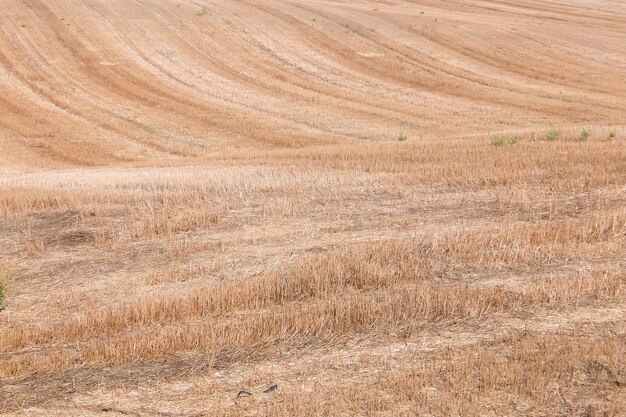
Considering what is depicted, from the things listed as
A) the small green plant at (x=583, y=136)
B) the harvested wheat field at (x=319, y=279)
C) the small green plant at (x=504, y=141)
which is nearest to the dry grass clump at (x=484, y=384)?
the harvested wheat field at (x=319, y=279)

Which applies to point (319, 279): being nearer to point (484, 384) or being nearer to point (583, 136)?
point (484, 384)

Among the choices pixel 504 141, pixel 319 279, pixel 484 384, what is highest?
pixel 484 384

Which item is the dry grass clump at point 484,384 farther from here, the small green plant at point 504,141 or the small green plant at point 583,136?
the small green plant at point 583,136

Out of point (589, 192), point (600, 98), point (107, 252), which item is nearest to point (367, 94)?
point (600, 98)

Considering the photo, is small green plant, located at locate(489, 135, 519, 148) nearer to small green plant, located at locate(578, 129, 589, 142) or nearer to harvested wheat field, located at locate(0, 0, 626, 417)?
harvested wheat field, located at locate(0, 0, 626, 417)

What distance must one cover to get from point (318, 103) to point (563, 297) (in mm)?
23597

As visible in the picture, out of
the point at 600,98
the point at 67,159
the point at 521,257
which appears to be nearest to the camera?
the point at 521,257

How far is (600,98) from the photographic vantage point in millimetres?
29641

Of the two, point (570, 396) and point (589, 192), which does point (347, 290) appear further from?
point (589, 192)

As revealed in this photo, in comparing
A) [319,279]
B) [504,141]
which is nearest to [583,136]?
[504,141]

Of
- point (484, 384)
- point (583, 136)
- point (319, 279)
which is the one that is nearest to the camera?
point (484, 384)

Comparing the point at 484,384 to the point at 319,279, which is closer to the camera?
the point at 484,384

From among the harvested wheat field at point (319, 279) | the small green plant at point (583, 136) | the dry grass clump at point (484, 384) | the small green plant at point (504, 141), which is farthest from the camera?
the small green plant at point (583, 136)

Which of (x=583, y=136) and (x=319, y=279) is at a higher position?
(x=319, y=279)
